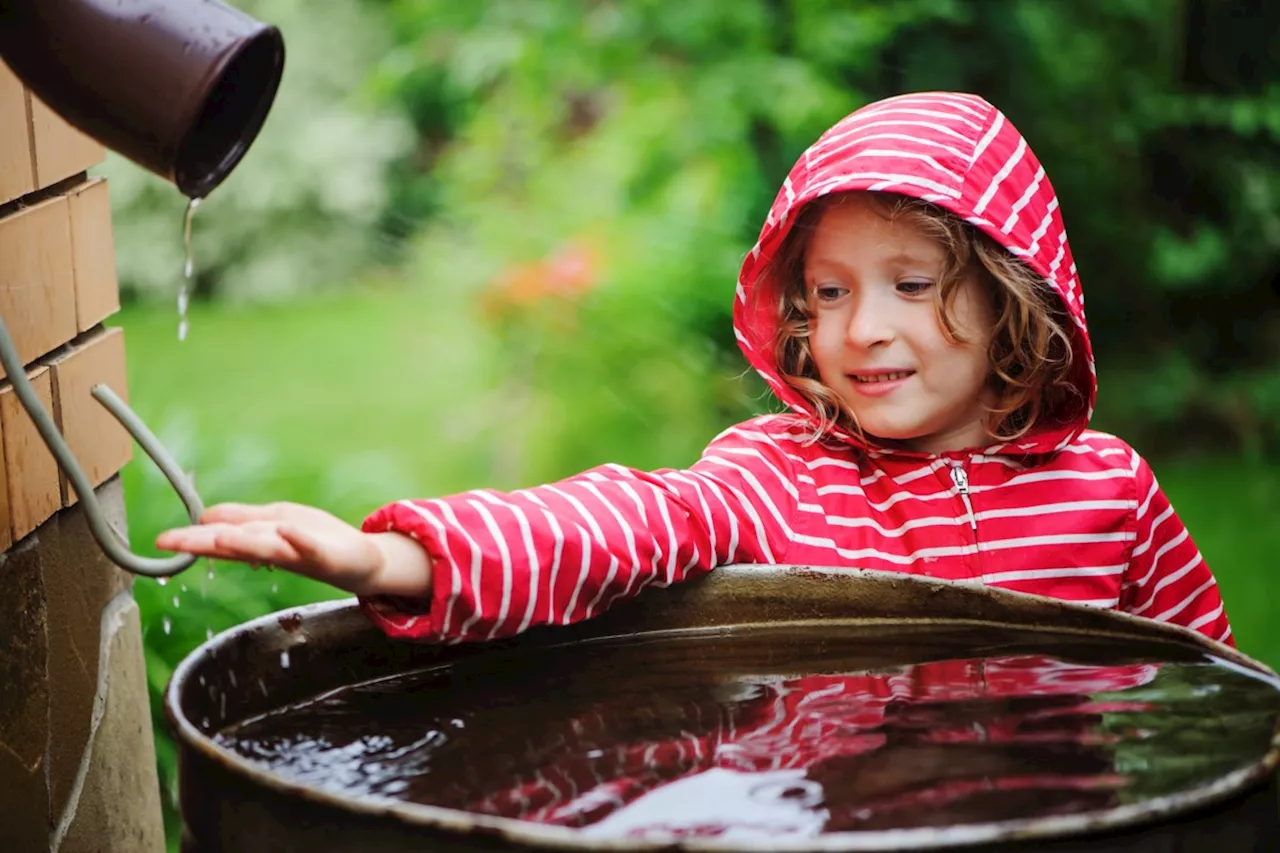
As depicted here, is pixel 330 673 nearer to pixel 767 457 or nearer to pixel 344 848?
pixel 344 848

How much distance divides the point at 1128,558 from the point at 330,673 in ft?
3.71

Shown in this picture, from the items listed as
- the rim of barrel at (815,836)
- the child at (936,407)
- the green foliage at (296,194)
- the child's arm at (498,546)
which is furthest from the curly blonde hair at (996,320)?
the green foliage at (296,194)

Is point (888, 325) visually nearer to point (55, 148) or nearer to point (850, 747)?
point (850, 747)

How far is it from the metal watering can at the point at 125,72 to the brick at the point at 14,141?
0.35m

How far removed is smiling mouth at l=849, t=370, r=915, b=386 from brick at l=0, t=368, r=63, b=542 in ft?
3.50

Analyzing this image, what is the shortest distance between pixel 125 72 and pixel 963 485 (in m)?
1.23

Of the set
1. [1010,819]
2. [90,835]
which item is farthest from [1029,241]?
[90,835]

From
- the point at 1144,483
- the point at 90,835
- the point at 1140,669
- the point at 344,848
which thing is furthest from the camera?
the point at 1144,483

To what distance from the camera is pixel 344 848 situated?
1.15m

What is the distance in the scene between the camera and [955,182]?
6.77ft

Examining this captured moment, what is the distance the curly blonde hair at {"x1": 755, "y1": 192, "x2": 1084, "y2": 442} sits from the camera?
2.08 metres

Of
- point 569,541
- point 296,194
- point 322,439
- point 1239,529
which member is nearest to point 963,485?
point 569,541

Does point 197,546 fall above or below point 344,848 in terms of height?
above

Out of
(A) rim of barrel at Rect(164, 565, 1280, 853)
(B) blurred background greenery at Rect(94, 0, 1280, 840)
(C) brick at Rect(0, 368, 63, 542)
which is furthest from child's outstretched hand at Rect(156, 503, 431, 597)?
(B) blurred background greenery at Rect(94, 0, 1280, 840)
